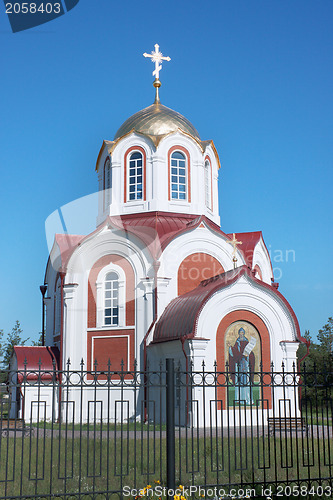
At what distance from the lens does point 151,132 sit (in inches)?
785

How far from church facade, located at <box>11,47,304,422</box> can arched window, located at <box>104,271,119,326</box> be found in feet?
0.11

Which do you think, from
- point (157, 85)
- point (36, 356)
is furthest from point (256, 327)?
point (157, 85)

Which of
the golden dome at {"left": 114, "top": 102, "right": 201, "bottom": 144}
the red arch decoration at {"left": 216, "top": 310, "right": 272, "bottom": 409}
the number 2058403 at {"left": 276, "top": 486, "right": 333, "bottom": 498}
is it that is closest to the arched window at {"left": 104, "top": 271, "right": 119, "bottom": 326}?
the red arch decoration at {"left": 216, "top": 310, "right": 272, "bottom": 409}

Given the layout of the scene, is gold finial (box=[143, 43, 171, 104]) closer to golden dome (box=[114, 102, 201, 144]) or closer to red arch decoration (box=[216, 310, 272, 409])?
golden dome (box=[114, 102, 201, 144])

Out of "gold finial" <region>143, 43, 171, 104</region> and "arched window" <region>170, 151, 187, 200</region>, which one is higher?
"gold finial" <region>143, 43, 171, 104</region>

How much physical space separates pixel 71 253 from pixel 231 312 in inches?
225

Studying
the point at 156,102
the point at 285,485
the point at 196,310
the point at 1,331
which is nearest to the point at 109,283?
the point at 196,310

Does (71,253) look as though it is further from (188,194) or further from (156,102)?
(156,102)

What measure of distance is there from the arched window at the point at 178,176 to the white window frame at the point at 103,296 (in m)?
3.65

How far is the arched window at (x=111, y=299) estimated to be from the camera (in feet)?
57.5

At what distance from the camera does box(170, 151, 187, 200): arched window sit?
19.7 m

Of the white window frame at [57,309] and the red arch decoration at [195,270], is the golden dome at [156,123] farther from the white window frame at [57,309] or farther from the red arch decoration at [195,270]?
the white window frame at [57,309]

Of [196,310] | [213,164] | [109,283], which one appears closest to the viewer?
[196,310]

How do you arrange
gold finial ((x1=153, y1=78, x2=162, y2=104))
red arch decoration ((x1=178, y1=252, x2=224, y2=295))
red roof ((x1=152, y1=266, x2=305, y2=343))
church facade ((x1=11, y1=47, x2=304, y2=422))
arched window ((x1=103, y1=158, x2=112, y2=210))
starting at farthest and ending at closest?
1. gold finial ((x1=153, y1=78, x2=162, y2=104))
2. arched window ((x1=103, y1=158, x2=112, y2=210))
3. red arch decoration ((x1=178, y1=252, x2=224, y2=295))
4. church facade ((x1=11, y1=47, x2=304, y2=422))
5. red roof ((x1=152, y1=266, x2=305, y2=343))
